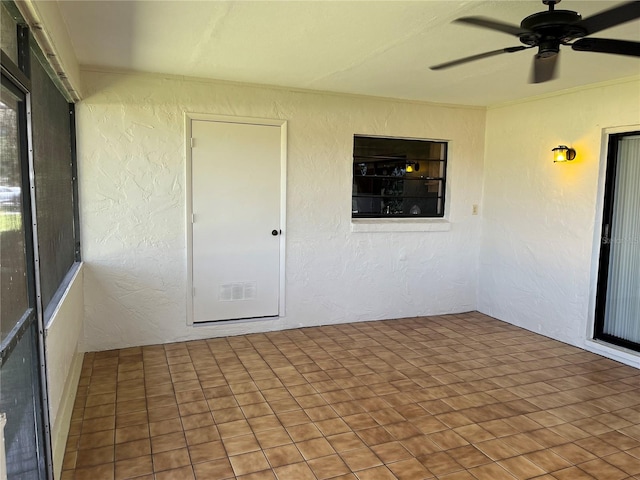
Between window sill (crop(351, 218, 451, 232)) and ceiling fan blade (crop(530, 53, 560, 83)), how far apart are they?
8.15 feet

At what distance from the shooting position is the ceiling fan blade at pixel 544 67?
2.42 metres

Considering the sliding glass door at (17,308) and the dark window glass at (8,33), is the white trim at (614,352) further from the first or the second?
the dark window glass at (8,33)

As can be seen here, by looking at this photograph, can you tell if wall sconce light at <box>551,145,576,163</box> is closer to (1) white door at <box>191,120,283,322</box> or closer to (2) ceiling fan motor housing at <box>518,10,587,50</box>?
(2) ceiling fan motor housing at <box>518,10,587,50</box>

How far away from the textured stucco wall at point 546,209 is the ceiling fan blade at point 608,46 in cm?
184

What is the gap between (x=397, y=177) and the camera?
16.7 ft

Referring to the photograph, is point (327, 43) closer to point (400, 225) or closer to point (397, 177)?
point (397, 177)

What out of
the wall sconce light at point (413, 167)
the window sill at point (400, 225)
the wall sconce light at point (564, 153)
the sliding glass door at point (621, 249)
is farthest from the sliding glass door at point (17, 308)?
the sliding glass door at point (621, 249)

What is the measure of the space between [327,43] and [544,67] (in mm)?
1325

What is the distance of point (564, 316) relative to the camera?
14.5ft

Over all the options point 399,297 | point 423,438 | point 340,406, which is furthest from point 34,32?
point 399,297

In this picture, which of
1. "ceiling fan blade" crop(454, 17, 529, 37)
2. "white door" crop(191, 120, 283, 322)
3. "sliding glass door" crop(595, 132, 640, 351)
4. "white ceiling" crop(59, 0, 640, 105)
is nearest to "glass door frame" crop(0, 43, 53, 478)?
"white ceiling" crop(59, 0, 640, 105)

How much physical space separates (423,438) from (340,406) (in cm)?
60

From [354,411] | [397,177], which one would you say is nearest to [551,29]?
[354,411]

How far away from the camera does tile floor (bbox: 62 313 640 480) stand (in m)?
2.44
